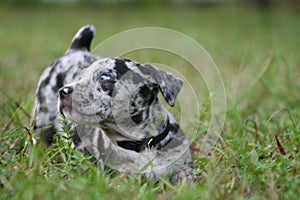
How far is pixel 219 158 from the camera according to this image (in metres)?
3.75

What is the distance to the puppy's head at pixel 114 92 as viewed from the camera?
3.54m

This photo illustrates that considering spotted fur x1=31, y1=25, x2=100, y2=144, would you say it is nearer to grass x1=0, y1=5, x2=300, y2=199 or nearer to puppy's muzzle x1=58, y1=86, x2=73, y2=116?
grass x1=0, y1=5, x2=300, y2=199

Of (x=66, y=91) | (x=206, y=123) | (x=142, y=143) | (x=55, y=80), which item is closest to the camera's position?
(x=66, y=91)

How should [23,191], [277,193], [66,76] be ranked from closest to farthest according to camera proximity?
1. [23,191]
2. [277,193]
3. [66,76]

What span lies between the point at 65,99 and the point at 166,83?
0.69 meters

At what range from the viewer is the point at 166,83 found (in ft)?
12.1

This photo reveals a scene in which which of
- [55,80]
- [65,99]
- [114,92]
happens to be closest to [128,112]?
[114,92]

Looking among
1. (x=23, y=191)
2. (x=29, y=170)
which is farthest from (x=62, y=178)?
(x=23, y=191)

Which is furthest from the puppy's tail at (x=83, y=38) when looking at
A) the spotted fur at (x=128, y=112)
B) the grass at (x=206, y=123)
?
the spotted fur at (x=128, y=112)

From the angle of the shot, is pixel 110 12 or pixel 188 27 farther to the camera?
pixel 110 12

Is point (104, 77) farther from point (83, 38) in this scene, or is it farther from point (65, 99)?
point (83, 38)

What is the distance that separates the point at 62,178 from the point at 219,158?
Result: 43.1 inches

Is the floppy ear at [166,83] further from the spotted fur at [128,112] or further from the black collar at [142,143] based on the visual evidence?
the black collar at [142,143]

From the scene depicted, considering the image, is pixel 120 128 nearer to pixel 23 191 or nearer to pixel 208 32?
pixel 23 191
